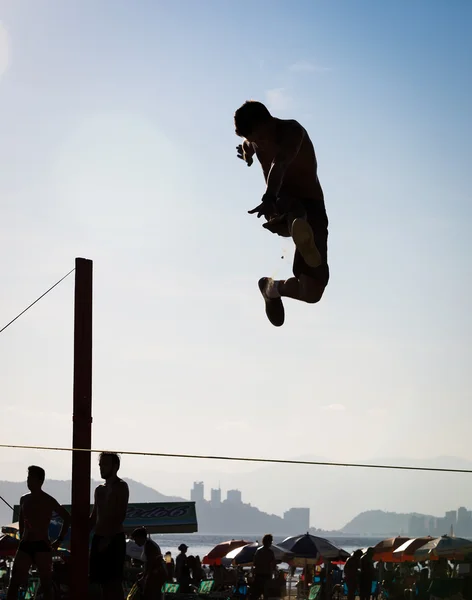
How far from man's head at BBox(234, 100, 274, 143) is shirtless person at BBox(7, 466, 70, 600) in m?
3.36

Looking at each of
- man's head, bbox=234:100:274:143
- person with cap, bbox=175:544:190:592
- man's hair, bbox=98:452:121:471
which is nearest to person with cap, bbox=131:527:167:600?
man's hair, bbox=98:452:121:471

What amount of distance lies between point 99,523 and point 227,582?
11286mm

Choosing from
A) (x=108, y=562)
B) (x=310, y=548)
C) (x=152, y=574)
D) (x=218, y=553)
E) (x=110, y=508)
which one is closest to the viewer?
(x=108, y=562)

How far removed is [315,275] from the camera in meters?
5.45

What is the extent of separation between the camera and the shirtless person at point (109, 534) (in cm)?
684

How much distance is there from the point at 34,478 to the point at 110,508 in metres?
0.84

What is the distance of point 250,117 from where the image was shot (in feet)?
17.7

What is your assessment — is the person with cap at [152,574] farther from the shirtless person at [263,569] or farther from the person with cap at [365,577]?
the person with cap at [365,577]

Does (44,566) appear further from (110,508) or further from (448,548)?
(448,548)

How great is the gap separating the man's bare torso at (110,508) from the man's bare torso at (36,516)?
517 millimetres

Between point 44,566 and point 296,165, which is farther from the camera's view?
point 44,566

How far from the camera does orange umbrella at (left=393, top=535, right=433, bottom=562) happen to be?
21.2 metres

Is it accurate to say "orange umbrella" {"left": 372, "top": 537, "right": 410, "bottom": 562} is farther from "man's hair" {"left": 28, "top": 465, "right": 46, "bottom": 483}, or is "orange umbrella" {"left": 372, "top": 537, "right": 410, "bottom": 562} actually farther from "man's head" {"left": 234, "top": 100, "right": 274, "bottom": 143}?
"man's head" {"left": 234, "top": 100, "right": 274, "bottom": 143}

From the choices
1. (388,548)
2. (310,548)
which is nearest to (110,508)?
(310,548)
